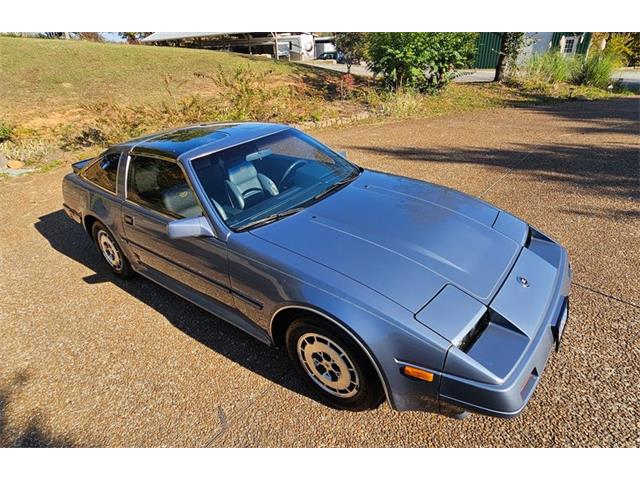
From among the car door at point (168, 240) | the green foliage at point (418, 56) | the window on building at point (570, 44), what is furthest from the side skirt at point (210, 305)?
the window on building at point (570, 44)

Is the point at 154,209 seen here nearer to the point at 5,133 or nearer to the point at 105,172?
the point at 105,172

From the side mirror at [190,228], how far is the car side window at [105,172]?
4.60 feet

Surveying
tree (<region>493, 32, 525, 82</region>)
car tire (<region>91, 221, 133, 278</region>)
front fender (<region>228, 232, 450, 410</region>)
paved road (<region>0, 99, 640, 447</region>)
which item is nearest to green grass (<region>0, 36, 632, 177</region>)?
tree (<region>493, 32, 525, 82</region>)

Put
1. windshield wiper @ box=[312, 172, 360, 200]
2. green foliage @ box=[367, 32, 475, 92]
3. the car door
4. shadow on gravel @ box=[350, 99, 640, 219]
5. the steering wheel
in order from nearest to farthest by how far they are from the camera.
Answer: the car door
windshield wiper @ box=[312, 172, 360, 200]
the steering wheel
shadow on gravel @ box=[350, 99, 640, 219]
green foliage @ box=[367, 32, 475, 92]

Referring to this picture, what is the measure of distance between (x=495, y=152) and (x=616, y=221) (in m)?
3.14

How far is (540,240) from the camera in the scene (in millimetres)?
2656

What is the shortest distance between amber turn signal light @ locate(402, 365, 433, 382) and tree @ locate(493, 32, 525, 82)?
53.2 ft

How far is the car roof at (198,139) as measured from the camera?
2.92 m

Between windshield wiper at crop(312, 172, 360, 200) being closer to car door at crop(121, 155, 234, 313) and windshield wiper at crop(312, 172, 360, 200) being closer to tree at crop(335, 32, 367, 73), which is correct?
car door at crop(121, 155, 234, 313)

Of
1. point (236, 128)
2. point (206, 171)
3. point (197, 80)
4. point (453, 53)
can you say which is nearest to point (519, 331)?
point (206, 171)

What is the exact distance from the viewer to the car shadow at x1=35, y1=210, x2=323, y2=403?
2.67m

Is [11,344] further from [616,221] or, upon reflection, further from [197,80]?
[197,80]

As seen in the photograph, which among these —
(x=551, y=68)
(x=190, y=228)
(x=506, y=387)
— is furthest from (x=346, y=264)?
(x=551, y=68)

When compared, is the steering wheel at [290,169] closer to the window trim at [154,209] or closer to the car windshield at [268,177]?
the car windshield at [268,177]
